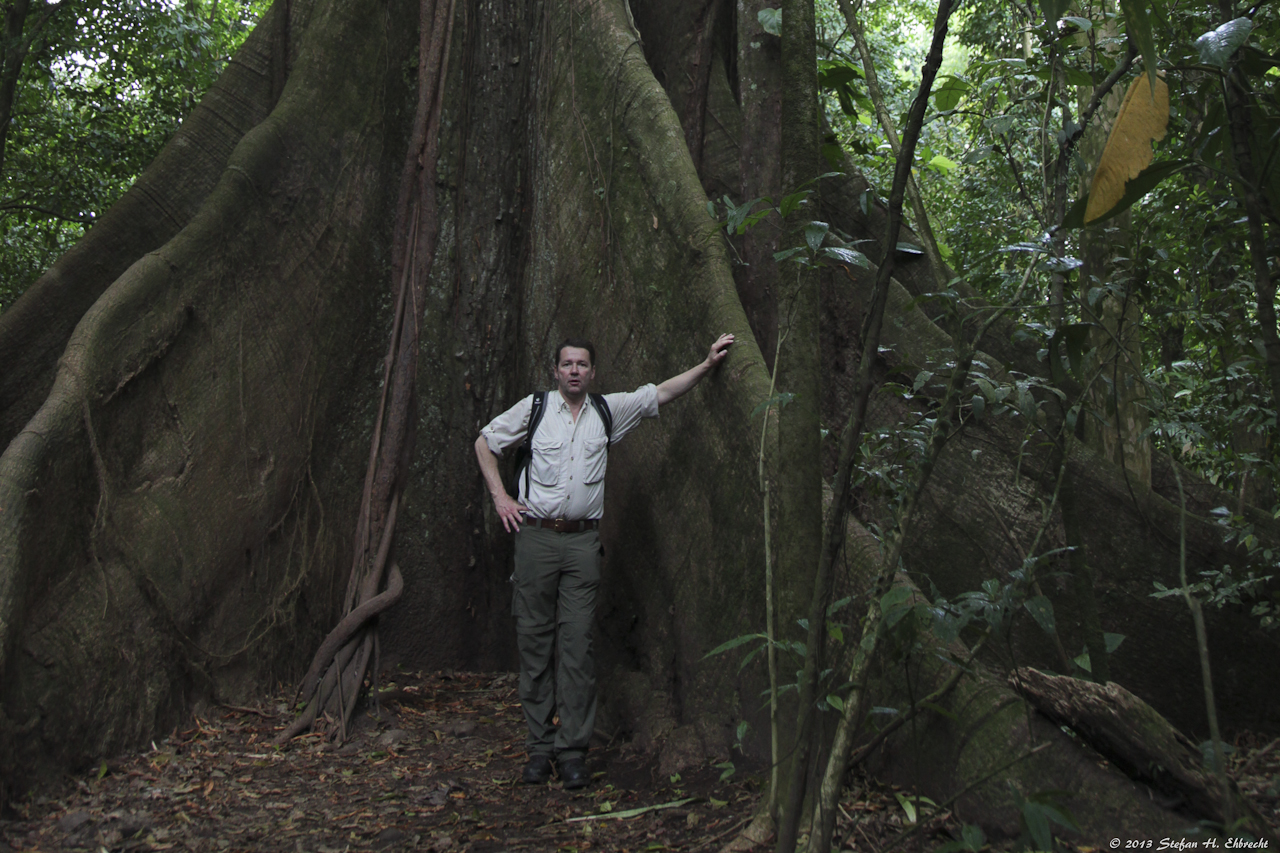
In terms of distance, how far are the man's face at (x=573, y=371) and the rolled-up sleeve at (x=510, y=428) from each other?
0.54 feet

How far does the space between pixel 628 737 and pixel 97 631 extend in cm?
216

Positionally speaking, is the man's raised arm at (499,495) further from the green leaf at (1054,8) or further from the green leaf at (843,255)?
the green leaf at (1054,8)

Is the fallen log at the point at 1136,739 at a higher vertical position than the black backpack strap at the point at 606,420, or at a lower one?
lower

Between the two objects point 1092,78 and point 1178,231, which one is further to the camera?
point 1178,231

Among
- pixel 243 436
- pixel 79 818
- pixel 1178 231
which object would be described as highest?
pixel 1178 231

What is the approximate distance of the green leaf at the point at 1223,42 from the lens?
1.32 m

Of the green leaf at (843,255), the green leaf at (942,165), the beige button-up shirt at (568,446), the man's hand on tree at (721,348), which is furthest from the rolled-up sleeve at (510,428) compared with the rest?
the green leaf at (942,165)

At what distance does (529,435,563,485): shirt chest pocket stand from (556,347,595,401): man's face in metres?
0.23

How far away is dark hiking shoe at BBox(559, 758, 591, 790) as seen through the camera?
3564 millimetres

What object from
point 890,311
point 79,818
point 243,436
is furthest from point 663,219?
point 79,818

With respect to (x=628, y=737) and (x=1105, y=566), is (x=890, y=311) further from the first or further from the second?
(x=628, y=737)

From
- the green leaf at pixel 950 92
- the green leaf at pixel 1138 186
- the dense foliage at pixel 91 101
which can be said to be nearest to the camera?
the green leaf at pixel 1138 186

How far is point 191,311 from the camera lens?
14.2ft

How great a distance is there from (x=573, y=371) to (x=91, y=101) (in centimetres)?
655
